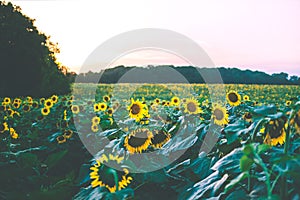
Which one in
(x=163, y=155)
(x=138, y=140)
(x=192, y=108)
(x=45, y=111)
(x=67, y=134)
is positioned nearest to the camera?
(x=163, y=155)

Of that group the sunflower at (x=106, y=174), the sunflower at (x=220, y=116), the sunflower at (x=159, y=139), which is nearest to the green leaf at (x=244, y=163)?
the sunflower at (x=106, y=174)

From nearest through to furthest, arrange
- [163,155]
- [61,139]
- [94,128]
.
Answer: [163,155] < [61,139] < [94,128]

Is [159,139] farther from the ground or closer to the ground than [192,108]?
closer to the ground

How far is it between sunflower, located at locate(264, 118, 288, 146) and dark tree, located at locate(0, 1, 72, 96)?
41.8 ft

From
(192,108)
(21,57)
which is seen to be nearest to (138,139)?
(192,108)

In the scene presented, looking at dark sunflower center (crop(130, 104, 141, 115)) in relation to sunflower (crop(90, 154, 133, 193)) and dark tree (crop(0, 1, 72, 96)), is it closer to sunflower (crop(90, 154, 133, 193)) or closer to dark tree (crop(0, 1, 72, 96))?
sunflower (crop(90, 154, 133, 193))

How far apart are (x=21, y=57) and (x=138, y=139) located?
38.3 feet

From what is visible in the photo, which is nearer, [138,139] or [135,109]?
[138,139]

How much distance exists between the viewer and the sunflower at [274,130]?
1.47 meters

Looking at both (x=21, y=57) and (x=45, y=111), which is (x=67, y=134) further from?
(x=21, y=57)

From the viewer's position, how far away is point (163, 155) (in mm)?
2725

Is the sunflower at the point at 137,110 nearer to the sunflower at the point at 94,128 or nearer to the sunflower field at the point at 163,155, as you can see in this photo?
the sunflower field at the point at 163,155

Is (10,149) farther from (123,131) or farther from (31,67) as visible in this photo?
(31,67)

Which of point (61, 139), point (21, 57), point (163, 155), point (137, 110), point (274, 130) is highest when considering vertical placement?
point (21, 57)
